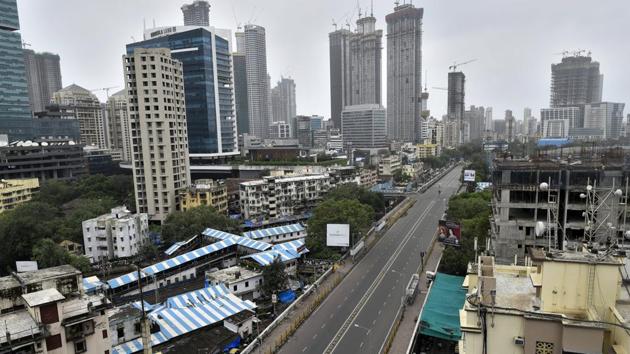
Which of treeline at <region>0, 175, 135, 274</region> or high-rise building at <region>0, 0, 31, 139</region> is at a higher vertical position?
high-rise building at <region>0, 0, 31, 139</region>

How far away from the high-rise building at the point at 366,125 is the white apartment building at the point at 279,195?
9933 cm

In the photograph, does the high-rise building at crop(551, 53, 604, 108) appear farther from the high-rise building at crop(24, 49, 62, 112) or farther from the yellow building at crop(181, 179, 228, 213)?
the high-rise building at crop(24, 49, 62, 112)

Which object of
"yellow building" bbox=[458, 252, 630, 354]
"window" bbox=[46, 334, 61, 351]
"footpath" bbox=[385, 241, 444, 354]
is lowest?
"footpath" bbox=[385, 241, 444, 354]

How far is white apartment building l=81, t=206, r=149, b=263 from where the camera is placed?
43.1 metres

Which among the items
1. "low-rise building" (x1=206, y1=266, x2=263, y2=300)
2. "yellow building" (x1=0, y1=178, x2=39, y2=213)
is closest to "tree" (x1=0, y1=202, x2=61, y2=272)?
"yellow building" (x1=0, y1=178, x2=39, y2=213)

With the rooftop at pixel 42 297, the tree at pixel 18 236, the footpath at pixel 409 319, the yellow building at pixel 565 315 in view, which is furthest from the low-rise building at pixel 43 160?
the yellow building at pixel 565 315

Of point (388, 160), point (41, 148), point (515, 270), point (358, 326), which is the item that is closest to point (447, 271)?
point (358, 326)

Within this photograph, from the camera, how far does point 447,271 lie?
32406 mm

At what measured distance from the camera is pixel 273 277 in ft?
106

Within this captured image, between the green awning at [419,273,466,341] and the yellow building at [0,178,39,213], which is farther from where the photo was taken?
the yellow building at [0,178,39,213]

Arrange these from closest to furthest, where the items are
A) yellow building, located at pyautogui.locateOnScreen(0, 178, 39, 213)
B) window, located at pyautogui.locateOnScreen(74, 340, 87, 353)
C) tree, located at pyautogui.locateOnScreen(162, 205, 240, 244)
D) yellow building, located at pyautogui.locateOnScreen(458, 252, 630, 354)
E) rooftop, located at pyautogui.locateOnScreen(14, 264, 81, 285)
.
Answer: yellow building, located at pyautogui.locateOnScreen(458, 252, 630, 354)
window, located at pyautogui.locateOnScreen(74, 340, 87, 353)
rooftop, located at pyautogui.locateOnScreen(14, 264, 81, 285)
tree, located at pyautogui.locateOnScreen(162, 205, 240, 244)
yellow building, located at pyautogui.locateOnScreen(0, 178, 39, 213)

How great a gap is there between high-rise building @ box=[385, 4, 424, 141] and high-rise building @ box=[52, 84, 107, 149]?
434 ft

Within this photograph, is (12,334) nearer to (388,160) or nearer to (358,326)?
(358,326)

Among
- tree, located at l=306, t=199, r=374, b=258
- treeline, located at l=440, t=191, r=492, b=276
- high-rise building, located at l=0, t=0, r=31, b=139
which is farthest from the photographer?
high-rise building, located at l=0, t=0, r=31, b=139
